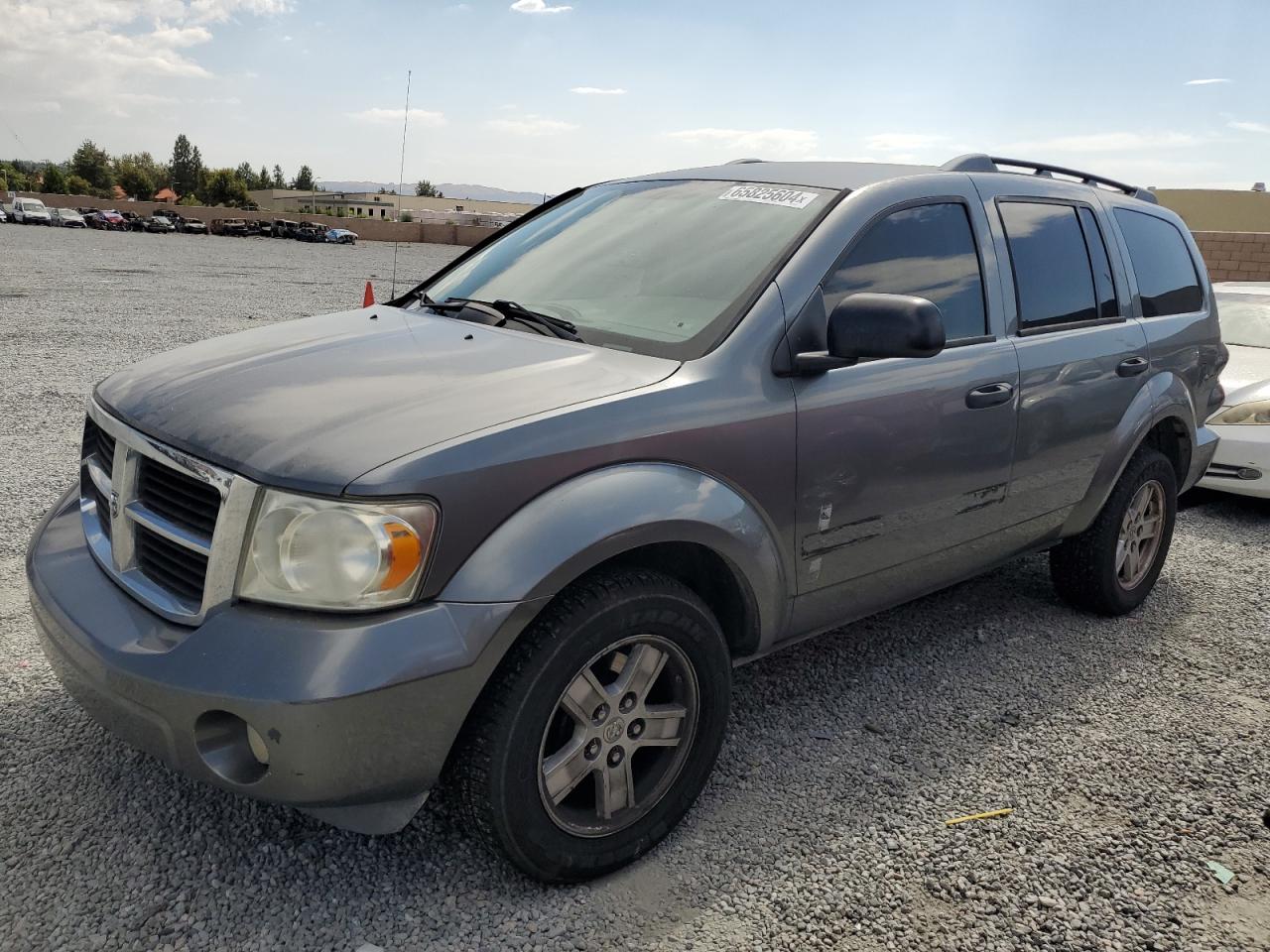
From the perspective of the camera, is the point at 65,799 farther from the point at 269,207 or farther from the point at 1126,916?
the point at 269,207

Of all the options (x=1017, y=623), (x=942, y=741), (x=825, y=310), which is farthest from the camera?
(x=1017, y=623)

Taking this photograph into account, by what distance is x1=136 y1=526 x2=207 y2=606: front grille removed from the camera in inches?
88.9

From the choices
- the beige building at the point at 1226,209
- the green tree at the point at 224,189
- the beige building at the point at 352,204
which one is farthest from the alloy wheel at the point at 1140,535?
the green tree at the point at 224,189

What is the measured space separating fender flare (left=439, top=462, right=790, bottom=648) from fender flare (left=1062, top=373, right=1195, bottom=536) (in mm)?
1917

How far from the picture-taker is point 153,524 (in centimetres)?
238

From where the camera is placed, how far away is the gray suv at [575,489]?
7.00 feet

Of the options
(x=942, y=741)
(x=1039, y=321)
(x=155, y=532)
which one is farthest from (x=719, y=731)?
(x=1039, y=321)

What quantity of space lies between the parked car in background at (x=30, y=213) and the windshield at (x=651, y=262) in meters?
62.1

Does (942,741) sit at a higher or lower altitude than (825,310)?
lower

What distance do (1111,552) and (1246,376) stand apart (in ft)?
11.0

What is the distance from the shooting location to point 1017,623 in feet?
14.6

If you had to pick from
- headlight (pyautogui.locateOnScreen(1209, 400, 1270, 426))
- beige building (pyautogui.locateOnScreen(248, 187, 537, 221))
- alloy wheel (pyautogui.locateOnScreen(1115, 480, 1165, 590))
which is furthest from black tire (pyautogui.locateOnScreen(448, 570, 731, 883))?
beige building (pyautogui.locateOnScreen(248, 187, 537, 221))

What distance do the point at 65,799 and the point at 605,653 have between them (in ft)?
5.16

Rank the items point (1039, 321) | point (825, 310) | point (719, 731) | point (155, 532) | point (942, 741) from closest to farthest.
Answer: point (155, 532) < point (719, 731) < point (825, 310) < point (942, 741) < point (1039, 321)
